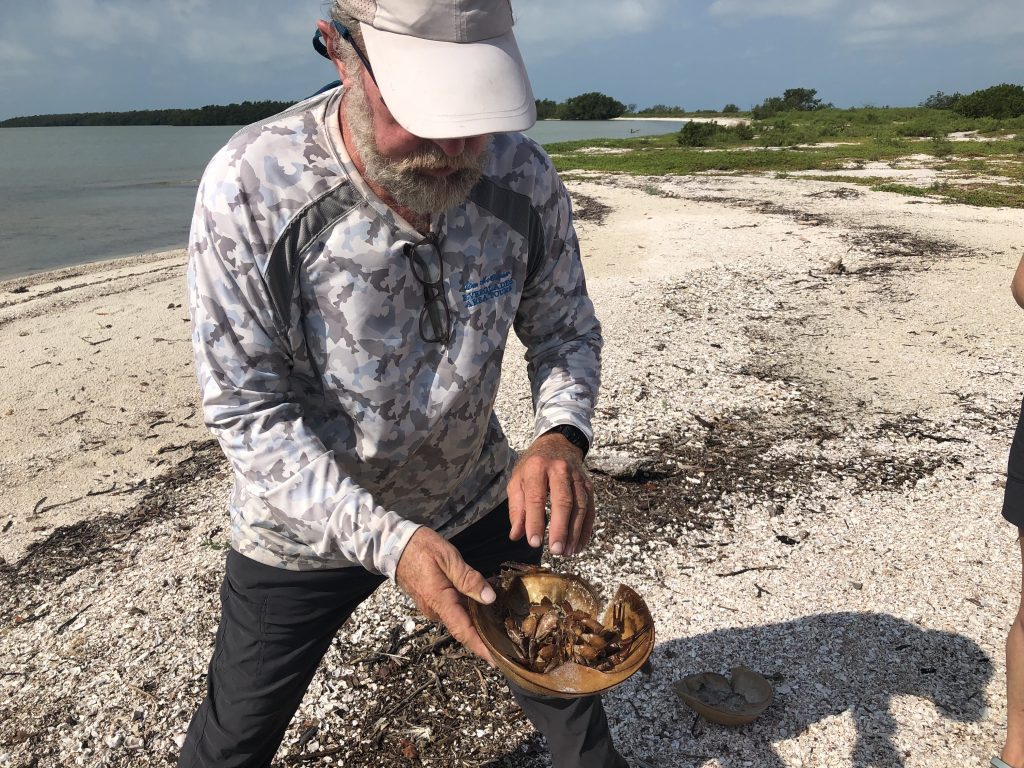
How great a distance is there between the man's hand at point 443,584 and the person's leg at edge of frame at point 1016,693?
1.91 m

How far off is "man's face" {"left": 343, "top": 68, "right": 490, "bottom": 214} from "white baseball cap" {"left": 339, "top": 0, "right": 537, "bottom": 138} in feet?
0.43

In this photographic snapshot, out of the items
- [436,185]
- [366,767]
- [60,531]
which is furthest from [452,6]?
[60,531]

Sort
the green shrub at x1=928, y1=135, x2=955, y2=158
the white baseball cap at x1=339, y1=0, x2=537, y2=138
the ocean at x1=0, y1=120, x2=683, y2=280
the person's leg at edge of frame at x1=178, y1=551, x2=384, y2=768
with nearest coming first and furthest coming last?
the white baseball cap at x1=339, y1=0, x2=537, y2=138
the person's leg at edge of frame at x1=178, y1=551, x2=384, y2=768
the ocean at x1=0, y1=120, x2=683, y2=280
the green shrub at x1=928, y1=135, x2=955, y2=158

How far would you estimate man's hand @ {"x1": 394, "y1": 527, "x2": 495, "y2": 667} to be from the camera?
1787 millimetres

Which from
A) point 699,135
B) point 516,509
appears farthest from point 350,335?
point 699,135

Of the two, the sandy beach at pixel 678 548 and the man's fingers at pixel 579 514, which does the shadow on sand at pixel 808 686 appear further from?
the man's fingers at pixel 579 514

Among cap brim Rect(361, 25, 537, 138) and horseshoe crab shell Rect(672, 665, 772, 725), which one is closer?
cap brim Rect(361, 25, 537, 138)

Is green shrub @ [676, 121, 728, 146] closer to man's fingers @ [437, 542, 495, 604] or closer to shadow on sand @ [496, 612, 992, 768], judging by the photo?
shadow on sand @ [496, 612, 992, 768]

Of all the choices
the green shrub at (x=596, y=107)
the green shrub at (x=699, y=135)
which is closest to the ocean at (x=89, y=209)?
the green shrub at (x=699, y=135)

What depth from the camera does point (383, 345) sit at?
81.4 inches

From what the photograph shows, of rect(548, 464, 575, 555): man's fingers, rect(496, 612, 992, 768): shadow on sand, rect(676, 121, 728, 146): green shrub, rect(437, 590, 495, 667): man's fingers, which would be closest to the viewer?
rect(437, 590, 495, 667): man's fingers

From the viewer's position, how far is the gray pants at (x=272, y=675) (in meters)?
2.27

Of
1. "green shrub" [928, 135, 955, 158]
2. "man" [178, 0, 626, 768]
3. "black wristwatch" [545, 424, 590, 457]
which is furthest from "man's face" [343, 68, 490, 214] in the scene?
"green shrub" [928, 135, 955, 158]

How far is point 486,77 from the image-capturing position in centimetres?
171
